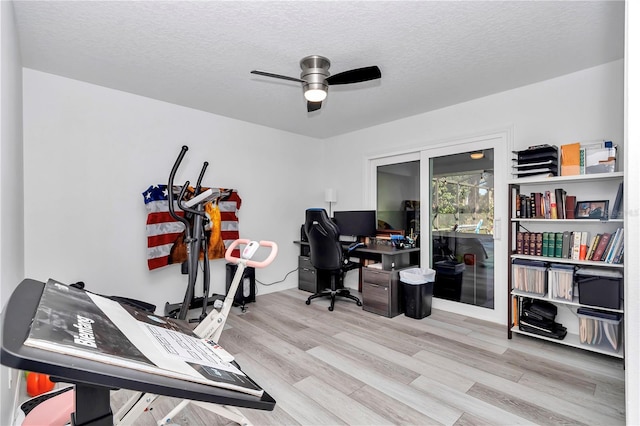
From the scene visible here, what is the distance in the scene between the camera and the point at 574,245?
265 cm

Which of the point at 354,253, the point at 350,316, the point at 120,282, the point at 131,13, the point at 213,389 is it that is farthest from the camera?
the point at 354,253

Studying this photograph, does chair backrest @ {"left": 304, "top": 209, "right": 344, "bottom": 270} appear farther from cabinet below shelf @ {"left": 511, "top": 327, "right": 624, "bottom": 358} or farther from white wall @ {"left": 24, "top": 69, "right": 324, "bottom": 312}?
cabinet below shelf @ {"left": 511, "top": 327, "right": 624, "bottom": 358}

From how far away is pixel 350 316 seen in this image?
11.8 ft

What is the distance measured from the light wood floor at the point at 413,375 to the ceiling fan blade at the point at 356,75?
229 centimetres

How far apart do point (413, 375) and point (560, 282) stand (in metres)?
1.60

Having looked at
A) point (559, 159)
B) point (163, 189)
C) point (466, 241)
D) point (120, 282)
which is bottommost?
point (120, 282)

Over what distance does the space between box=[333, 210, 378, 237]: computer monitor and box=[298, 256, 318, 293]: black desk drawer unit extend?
2.43ft

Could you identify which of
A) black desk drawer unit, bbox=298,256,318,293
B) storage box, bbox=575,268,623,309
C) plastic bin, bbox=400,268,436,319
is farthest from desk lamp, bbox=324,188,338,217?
storage box, bbox=575,268,623,309

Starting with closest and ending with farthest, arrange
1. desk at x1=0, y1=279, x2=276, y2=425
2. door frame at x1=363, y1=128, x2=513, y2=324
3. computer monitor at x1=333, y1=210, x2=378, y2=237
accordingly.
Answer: desk at x1=0, y1=279, x2=276, y2=425 < door frame at x1=363, y1=128, x2=513, y2=324 < computer monitor at x1=333, y1=210, x2=378, y2=237

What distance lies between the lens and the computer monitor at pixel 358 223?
444 centimetres

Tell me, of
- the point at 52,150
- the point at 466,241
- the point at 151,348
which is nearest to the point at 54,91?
the point at 52,150

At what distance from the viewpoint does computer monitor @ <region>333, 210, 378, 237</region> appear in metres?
4.44

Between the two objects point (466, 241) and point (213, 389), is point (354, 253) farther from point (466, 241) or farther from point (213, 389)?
point (213, 389)

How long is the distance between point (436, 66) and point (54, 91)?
3586 millimetres
